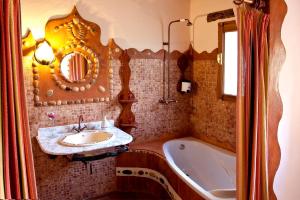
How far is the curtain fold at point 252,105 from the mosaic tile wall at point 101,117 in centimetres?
173

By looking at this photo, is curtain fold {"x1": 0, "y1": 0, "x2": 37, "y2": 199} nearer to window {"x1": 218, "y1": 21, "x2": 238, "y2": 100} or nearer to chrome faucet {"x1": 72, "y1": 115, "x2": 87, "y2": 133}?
chrome faucet {"x1": 72, "y1": 115, "x2": 87, "y2": 133}

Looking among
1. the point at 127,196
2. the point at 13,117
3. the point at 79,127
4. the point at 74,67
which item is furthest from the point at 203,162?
the point at 13,117

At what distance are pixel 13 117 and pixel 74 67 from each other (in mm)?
1625

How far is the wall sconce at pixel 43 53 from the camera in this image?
260 cm

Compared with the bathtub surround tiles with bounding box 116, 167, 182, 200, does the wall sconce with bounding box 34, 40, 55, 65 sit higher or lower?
higher

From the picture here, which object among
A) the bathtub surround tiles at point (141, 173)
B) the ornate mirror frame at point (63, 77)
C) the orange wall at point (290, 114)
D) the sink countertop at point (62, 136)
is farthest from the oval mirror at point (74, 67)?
the orange wall at point (290, 114)

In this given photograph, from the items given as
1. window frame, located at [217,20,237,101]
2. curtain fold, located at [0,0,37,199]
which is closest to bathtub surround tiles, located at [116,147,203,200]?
window frame, located at [217,20,237,101]

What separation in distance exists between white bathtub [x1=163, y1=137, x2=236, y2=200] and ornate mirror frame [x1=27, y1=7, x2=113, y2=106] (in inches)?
44.0

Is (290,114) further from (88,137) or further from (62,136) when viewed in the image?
(62,136)

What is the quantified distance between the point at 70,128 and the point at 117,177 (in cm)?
86

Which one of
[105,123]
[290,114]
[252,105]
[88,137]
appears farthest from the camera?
[105,123]

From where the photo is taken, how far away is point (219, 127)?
10.7 ft

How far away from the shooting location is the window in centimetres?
312

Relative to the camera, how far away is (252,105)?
1755 millimetres
